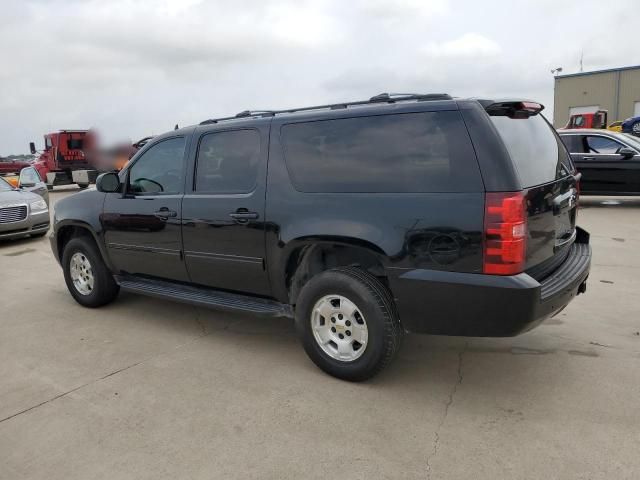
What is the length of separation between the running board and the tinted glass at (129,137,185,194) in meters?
0.85

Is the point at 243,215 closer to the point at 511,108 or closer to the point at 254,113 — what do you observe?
the point at 254,113

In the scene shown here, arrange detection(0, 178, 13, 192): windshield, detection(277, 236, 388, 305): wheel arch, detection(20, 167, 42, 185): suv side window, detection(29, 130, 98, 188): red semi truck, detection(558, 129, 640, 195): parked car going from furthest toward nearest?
detection(29, 130, 98, 188): red semi truck, detection(20, 167, 42, 185): suv side window, detection(558, 129, 640, 195): parked car, detection(0, 178, 13, 192): windshield, detection(277, 236, 388, 305): wheel arch

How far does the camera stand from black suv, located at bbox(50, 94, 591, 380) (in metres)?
2.87

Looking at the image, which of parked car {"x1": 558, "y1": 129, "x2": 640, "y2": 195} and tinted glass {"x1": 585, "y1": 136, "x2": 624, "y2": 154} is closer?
parked car {"x1": 558, "y1": 129, "x2": 640, "y2": 195}

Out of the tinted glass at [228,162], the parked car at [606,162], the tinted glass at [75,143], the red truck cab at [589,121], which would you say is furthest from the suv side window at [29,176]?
the red truck cab at [589,121]

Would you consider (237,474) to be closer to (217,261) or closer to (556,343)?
(217,261)

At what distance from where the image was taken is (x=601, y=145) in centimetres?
1058

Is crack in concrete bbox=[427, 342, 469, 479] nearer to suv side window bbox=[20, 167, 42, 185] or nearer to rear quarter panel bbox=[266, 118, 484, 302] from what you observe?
rear quarter panel bbox=[266, 118, 484, 302]

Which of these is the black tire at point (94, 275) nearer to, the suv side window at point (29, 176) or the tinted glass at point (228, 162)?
the tinted glass at point (228, 162)

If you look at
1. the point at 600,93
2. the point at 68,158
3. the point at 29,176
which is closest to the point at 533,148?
the point at 29,176

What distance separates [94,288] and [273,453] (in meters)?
3.26

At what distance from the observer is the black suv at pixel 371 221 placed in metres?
2.87

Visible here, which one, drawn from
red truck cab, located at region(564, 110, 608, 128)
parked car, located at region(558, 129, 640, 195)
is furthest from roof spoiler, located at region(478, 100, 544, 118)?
red truck cab, located at region(564, 110, 608, 128)

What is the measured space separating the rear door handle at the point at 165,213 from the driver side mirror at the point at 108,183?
0.65 metres
